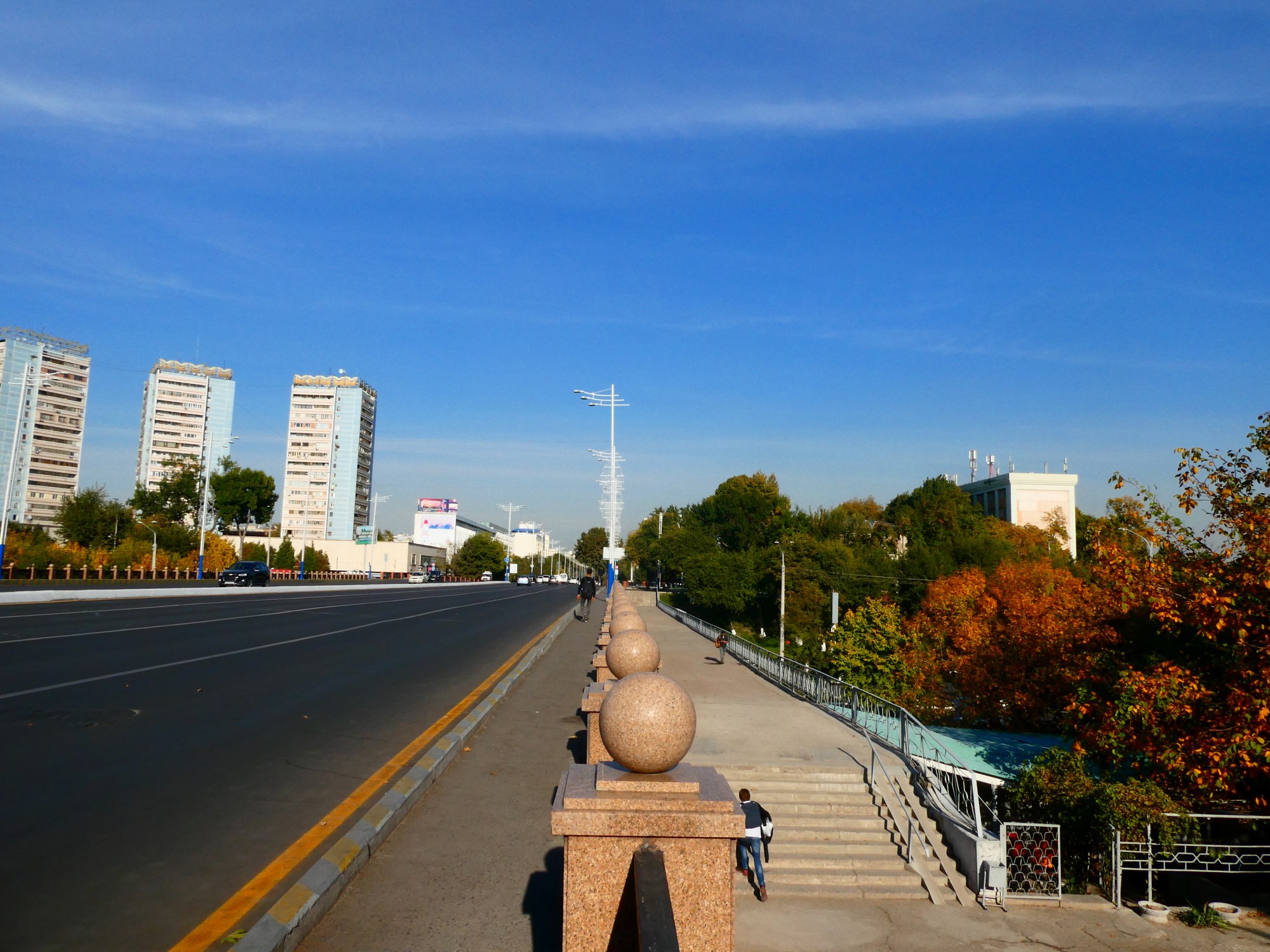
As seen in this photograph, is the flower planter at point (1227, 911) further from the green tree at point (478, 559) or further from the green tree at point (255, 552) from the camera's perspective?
the green tree at point (478, 559)

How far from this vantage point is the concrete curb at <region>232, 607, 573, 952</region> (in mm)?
4883

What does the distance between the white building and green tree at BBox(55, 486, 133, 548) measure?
9492cm

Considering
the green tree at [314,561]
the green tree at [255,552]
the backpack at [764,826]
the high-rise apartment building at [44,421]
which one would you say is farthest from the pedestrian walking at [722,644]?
the high-rise apartment building at [44,421]

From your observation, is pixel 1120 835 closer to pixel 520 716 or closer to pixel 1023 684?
pixel 520 716

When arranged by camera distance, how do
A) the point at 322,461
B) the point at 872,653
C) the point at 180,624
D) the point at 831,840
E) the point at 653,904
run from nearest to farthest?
the point at 653,904
the point at 831,840
the point at 180,624
the point at 872,653
the point at 322,461

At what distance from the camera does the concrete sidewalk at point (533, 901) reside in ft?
18.2

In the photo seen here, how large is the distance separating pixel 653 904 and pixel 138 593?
44658 mm

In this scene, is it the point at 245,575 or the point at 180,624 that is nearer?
the point at 180,624

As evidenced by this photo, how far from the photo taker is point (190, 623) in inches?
1067

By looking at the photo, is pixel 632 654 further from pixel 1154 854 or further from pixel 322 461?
pixel 322 461

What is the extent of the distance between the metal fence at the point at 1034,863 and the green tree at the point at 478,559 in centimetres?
13527

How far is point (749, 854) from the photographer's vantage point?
7.82 meters

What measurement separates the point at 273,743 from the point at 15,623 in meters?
19.5

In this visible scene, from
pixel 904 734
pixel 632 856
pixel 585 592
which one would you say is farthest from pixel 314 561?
pixel 632 856
